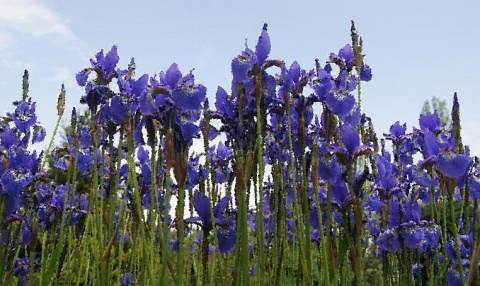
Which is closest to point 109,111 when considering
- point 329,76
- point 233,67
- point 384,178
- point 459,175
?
point 233,67

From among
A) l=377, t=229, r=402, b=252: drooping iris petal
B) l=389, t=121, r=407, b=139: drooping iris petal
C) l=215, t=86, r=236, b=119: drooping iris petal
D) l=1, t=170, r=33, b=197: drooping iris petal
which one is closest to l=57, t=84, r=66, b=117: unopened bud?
l=1, t=170, r=33, b=197: drooping iris petal

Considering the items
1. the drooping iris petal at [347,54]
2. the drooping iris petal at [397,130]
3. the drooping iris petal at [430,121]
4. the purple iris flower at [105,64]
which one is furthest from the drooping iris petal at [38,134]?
the drooping iris petal at [430,121]

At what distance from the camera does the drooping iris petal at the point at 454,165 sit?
2.78m

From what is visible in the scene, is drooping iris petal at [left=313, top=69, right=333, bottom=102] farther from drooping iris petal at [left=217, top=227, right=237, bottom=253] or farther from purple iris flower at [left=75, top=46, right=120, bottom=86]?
purple iris flower at [left=75, top=46, right=120, bottom=86]

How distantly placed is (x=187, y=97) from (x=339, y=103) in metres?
0.97

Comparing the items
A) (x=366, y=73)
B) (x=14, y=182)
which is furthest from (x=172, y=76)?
(x=366, y=73)

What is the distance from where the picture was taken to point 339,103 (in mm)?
3254

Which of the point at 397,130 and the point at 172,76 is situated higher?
the point at 397,130

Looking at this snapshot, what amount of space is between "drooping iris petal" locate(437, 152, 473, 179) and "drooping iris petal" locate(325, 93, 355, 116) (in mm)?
660

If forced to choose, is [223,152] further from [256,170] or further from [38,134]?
[38,134]

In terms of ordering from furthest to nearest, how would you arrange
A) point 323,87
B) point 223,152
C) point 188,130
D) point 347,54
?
1. point 223,152
2. point 347,54
3. point 323,87
4. point 188,130

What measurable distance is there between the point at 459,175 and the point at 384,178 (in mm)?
850

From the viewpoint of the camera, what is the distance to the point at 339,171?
312 cm

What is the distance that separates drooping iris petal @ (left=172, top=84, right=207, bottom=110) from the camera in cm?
291
